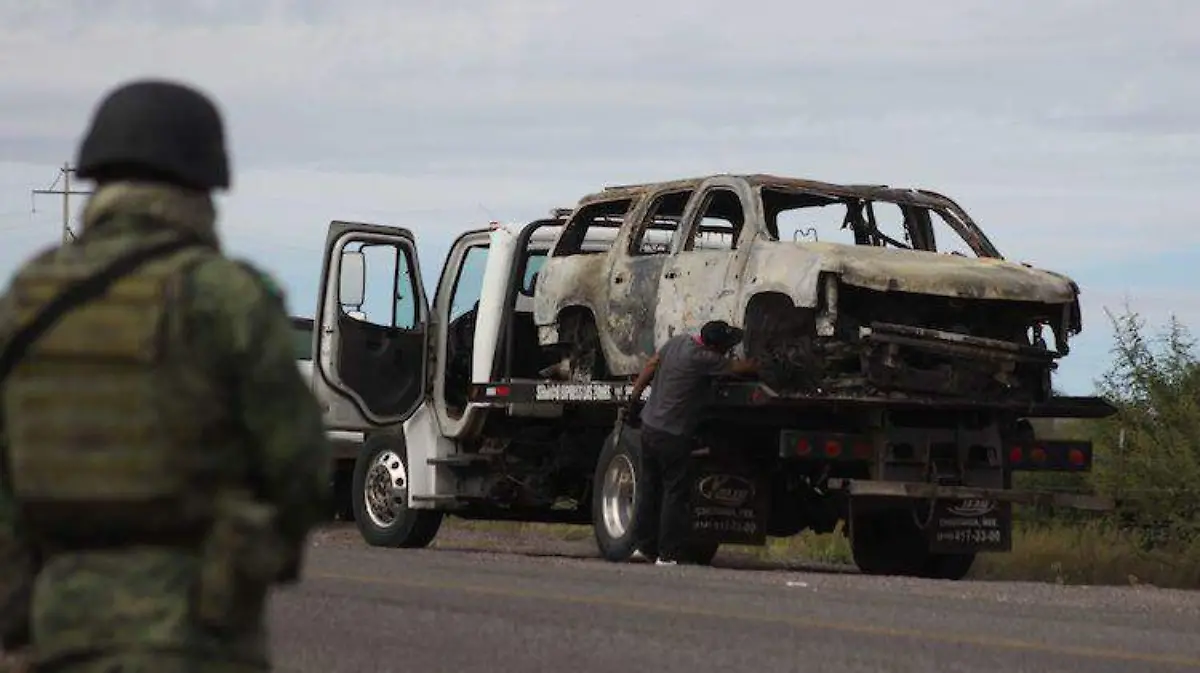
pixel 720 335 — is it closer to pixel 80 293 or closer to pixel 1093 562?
pixel 1093 562

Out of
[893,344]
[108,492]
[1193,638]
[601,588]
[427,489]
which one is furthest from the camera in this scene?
[427,489]

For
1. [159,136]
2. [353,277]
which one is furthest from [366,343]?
[159,136]

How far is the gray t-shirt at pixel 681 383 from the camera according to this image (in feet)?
53.8

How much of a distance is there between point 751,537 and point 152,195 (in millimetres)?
13435

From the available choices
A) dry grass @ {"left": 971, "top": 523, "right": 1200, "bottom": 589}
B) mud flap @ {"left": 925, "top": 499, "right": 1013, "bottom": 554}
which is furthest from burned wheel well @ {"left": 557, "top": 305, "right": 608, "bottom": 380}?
dry grass @ {"left": 971, "top": 523, "right": 1200, "bottom": 589}

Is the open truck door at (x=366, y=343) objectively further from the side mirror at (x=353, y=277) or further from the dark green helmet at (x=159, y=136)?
the dark green helmet at (x=159, y=136)

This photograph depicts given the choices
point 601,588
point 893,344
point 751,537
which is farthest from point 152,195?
point 751,537

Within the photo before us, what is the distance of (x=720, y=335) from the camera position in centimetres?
1630

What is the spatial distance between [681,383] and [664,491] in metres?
0.85

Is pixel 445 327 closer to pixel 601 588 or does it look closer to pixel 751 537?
pixel 751 537

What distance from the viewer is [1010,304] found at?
54.6 ft

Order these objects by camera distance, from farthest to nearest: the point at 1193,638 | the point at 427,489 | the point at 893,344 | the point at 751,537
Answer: the point at 427,489 < the point at 751,537 < the point at 893,344 < the point at 1193,638

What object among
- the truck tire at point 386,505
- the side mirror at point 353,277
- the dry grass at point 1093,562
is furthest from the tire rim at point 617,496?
the dry grass at point 1093,562

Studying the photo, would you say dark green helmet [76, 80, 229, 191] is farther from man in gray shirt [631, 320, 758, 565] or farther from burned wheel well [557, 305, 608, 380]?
burned wheel well [557, 305, 608, 380]
